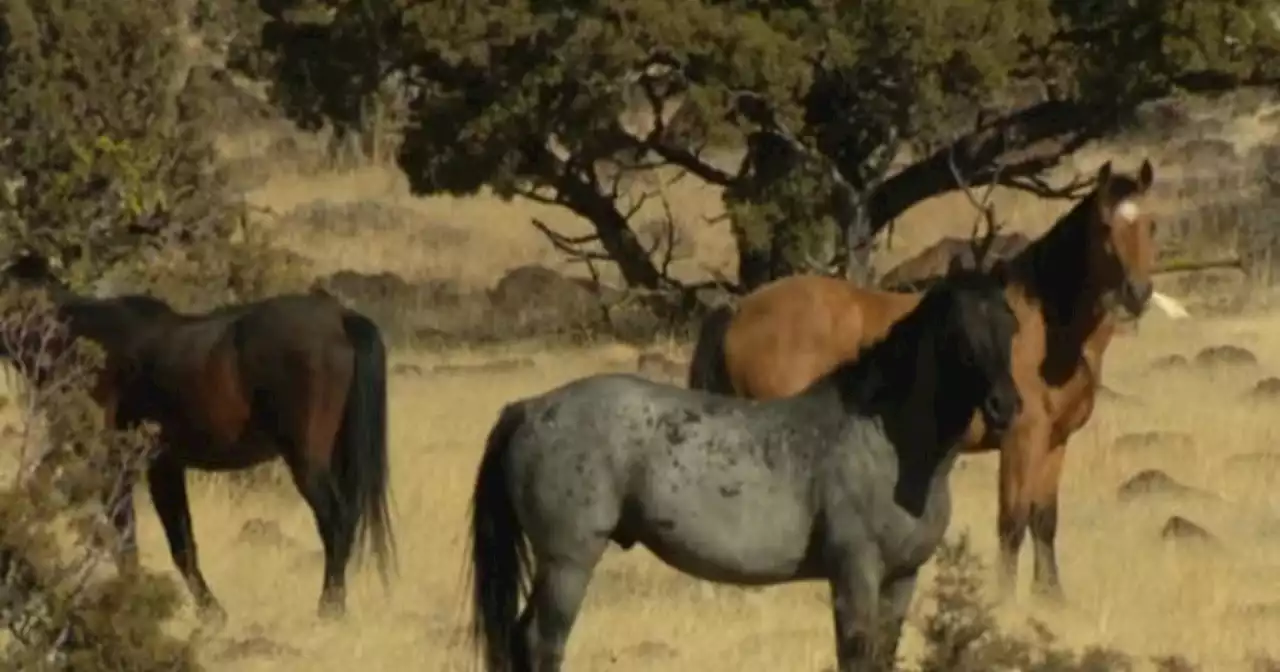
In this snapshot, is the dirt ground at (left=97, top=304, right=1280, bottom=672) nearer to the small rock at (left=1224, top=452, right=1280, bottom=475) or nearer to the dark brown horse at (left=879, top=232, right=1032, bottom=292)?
the small rock at (left=1224, top=452, right=1280, bottom=475)

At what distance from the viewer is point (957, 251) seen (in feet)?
73.6

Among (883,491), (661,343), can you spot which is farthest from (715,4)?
(883,491)

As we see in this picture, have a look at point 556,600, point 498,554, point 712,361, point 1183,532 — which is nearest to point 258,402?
point 712,361

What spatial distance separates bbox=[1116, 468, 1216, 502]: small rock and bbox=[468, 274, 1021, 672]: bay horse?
17.1ft

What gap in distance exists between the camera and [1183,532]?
12.1m

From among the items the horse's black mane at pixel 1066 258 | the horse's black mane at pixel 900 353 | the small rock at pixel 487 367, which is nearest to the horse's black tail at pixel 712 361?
the horse's black mane at pixel 1066 258

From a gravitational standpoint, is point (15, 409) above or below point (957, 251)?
below

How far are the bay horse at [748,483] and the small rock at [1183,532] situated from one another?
4.03 meters

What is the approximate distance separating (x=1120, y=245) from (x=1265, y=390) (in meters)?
6.73

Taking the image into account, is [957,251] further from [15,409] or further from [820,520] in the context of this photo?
[820,520]

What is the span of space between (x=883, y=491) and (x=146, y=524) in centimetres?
564

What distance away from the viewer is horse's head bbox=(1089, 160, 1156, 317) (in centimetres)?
1086

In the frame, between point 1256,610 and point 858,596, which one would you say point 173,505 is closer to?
point 858,596

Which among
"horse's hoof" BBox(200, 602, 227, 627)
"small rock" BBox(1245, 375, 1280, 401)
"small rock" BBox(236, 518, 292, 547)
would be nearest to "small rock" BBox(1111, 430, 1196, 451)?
"small rock" BBox(1245, 375, 1280, 401)
